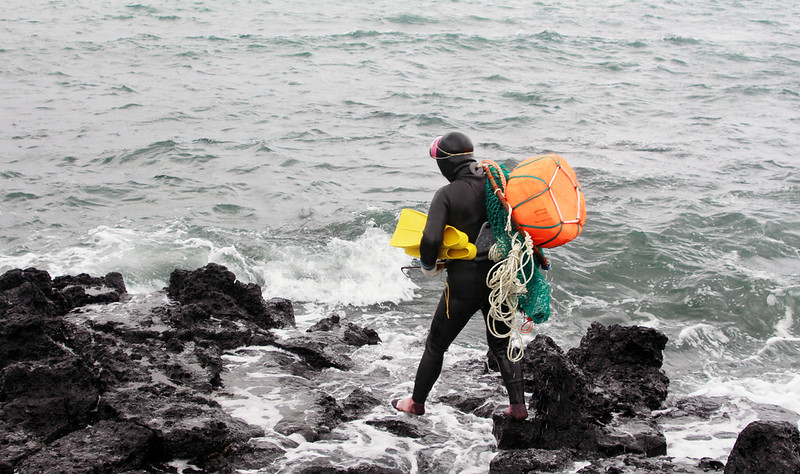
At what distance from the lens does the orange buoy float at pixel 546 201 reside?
15.0 ft

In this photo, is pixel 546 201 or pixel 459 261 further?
pixel 459 261

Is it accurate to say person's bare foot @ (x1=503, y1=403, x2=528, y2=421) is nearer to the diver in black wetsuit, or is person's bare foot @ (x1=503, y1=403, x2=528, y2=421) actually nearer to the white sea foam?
the diver in black wetsuit

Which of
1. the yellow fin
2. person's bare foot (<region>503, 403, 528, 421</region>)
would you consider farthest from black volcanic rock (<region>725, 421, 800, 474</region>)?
the yellow fin

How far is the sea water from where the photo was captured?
745 centimetres

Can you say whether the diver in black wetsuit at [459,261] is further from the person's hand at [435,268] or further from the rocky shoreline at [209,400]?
the rocky shoreline at [209,400]

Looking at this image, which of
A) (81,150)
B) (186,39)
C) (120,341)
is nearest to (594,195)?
(120,341)

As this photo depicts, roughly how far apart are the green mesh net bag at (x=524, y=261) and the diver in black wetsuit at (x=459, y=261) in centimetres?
8

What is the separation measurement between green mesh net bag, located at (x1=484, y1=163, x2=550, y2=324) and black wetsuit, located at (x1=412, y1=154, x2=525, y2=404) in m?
0.08

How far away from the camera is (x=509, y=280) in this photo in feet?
15.4

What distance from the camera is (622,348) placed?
20.1ft

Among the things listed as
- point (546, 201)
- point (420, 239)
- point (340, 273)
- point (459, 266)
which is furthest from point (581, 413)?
point (340, 273)

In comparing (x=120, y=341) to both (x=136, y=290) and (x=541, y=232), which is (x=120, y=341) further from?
(x=541, y=232)

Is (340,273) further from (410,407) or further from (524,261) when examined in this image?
(524,261)

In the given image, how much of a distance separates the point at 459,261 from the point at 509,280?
0.39 m
